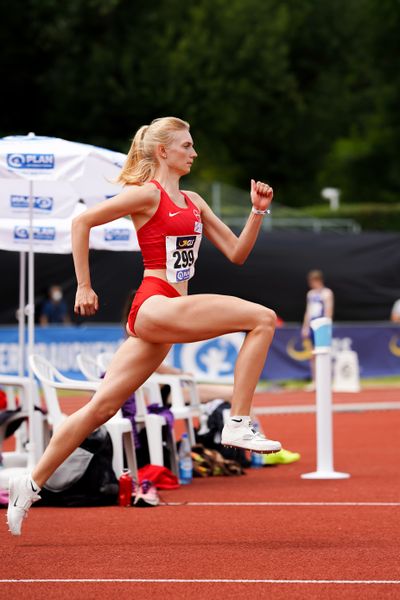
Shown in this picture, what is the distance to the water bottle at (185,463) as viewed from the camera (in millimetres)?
10586

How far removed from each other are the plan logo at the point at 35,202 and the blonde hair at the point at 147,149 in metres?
3.63

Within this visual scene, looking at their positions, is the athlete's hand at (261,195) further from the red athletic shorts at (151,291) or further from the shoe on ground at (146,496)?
the shoe on ground at (146,496)

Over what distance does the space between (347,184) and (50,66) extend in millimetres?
21082

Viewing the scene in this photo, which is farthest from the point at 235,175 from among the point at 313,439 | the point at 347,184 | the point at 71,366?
the point at 313,439

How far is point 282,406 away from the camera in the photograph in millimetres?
19359

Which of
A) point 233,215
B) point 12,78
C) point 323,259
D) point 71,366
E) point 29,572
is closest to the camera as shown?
point 29,572

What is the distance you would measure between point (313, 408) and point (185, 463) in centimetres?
853

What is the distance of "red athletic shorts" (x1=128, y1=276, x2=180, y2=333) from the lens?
6586 millimetres

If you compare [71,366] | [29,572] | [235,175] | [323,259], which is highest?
[235,175]

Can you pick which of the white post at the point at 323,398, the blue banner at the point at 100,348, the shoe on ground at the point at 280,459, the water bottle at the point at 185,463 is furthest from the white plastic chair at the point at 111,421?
the blue banner at the point at 100,348

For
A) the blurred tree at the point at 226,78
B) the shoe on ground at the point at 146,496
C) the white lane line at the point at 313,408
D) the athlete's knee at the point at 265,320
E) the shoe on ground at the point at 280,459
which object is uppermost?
the blurred tree at the point at 226,78

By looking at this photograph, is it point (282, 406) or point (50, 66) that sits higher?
point (50, 66)

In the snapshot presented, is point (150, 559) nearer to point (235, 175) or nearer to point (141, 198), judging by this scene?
point (141, 198)

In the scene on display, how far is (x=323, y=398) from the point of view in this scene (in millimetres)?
10938
